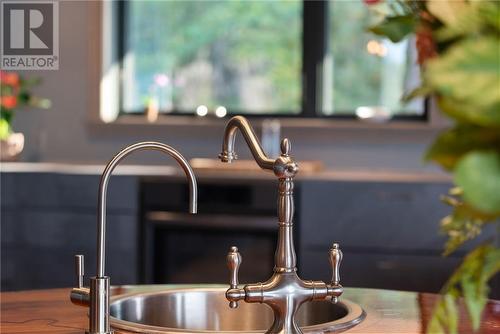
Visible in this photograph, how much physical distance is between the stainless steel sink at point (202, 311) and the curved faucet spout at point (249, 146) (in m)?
0.48

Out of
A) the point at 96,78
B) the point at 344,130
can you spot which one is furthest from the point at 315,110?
the point at 96,78

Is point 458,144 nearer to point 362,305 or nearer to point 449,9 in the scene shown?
point 449,9

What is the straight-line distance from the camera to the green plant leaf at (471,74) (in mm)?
489

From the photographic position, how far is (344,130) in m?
4.61

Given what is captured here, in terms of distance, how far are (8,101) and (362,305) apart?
126 inches

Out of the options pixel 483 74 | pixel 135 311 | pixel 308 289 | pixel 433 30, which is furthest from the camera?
pixel 135 311

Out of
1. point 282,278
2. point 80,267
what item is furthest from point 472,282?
point 80,267

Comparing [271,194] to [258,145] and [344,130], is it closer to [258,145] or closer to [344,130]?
[344,130]

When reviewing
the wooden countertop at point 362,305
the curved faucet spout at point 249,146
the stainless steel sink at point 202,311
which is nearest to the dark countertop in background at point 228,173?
the wooden countertop at point 362,305

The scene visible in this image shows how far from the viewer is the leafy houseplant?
0.49 meters

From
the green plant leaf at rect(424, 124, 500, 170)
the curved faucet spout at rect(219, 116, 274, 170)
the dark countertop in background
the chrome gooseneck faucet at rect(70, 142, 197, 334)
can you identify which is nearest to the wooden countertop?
the chrome gooseneck faucet at rect(70, 142, 197, 334)

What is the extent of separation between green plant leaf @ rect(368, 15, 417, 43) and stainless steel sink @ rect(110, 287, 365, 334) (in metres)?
1.08

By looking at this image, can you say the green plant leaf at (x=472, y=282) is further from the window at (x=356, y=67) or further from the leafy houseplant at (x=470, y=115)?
the window at (x=356, y=67)

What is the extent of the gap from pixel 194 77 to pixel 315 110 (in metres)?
0.69
